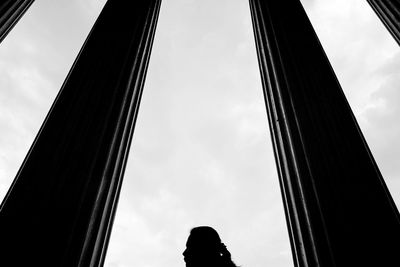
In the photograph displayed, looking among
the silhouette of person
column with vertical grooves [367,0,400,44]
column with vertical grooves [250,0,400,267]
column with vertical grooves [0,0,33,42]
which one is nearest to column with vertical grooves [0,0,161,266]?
column with vertical grooves [0,0,33,42]

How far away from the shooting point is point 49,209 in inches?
138

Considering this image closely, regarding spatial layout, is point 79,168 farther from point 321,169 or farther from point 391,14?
point 391,14

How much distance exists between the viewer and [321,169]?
387cm

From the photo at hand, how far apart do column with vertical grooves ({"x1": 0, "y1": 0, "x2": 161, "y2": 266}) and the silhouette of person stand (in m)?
1.50

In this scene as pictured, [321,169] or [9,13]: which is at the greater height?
[9,13]

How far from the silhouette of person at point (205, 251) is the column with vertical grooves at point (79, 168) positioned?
1503 mm

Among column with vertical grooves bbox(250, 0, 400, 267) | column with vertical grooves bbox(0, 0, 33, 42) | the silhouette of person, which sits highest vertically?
column with vertical grooves bbox(0, 0, 33, 42)

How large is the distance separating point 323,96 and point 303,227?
217 centimetres

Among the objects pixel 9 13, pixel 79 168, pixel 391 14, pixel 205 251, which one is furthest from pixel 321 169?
pixel 9 13

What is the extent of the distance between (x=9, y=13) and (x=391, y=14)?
700 cm

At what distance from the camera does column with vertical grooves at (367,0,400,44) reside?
526 cm

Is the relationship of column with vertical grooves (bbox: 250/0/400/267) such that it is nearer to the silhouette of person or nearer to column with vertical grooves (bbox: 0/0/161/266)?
the silhouette of person

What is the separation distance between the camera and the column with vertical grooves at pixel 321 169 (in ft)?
10.5

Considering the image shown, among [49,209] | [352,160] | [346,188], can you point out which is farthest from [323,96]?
[49,209]
